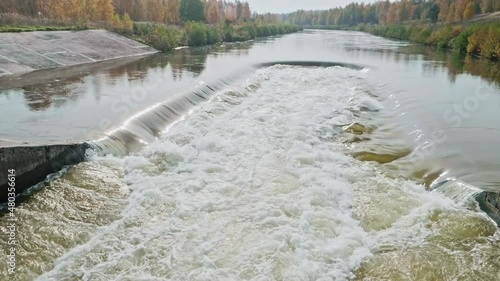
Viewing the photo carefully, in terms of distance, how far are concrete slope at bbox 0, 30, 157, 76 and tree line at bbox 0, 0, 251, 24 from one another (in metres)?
4.75

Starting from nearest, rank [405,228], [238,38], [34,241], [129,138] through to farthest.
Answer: [34,241] → [405,228] → [129,138] → [238,38]

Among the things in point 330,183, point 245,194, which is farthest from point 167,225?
point 330,183

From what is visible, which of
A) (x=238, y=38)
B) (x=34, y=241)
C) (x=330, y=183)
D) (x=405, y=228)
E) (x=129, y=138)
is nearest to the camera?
(x=34, y=241)

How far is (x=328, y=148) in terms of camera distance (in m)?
8.82

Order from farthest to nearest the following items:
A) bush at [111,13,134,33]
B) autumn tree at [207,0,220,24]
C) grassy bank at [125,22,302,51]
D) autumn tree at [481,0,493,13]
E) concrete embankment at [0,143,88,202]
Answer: autumn tree at [481,0,493,13], autumn tree at [207,0,220,24], bush at [111,13,134,33], grassy bank at [125,22,302,51], concrete embankment at [0,143,88,202]

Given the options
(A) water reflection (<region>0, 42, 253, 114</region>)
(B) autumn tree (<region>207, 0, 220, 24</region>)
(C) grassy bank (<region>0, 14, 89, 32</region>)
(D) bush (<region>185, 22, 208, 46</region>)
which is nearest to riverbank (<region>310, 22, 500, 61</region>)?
(A) water reflection (<region>0, 42, 253, 114</region>)

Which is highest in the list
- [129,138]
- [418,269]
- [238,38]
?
[238,38]

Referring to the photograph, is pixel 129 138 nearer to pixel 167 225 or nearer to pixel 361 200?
pixel 167 225

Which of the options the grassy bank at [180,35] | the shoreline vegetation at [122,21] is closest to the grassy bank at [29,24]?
the shoreline vegetation at [122,21]

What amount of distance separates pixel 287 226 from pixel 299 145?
361 cm

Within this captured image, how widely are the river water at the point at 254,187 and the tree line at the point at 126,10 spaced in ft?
62.4

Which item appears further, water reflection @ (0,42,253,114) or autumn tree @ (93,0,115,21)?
autumn tree @ (93,0,115,21)

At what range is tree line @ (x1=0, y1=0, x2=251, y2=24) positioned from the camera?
2936 centimetres

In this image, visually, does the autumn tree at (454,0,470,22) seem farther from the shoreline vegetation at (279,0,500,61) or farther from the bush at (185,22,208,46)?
the bush at (185,22,208,46)
